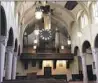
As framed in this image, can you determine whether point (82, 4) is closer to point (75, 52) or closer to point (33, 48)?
point (75, 52)

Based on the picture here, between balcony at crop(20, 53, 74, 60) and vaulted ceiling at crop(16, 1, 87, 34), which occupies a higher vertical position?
vaulted ceiling at crop(16, 1, 87, 34)

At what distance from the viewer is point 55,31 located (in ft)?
81.1

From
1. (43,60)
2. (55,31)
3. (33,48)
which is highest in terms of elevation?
(55,31)

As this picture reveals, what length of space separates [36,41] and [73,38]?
4690 millimetres

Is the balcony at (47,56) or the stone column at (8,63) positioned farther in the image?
the balcony at (47,56)

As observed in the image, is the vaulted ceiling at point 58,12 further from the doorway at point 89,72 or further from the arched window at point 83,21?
the doorway at point 89,72

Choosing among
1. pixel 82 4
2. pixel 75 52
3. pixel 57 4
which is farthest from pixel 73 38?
pixel 82 4

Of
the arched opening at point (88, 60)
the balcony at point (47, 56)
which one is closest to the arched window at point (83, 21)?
the arched opening at point (88, 60)

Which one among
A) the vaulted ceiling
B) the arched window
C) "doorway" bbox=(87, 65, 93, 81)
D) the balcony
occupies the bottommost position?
"doorway" bbox=(87, 65, 93, 81)

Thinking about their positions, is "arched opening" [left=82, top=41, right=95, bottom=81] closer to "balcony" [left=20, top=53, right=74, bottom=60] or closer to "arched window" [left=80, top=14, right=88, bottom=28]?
"arched window" [left=80, top=14, right=88, bottom=28]

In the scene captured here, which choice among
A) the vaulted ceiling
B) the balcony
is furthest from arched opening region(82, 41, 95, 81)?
the vaulted ceiling

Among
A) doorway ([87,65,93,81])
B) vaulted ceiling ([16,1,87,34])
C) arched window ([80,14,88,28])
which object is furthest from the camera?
doorway ([87,65,93,81])

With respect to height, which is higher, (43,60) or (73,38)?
(73,38)

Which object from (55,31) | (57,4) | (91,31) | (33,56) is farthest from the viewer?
(55,31)
